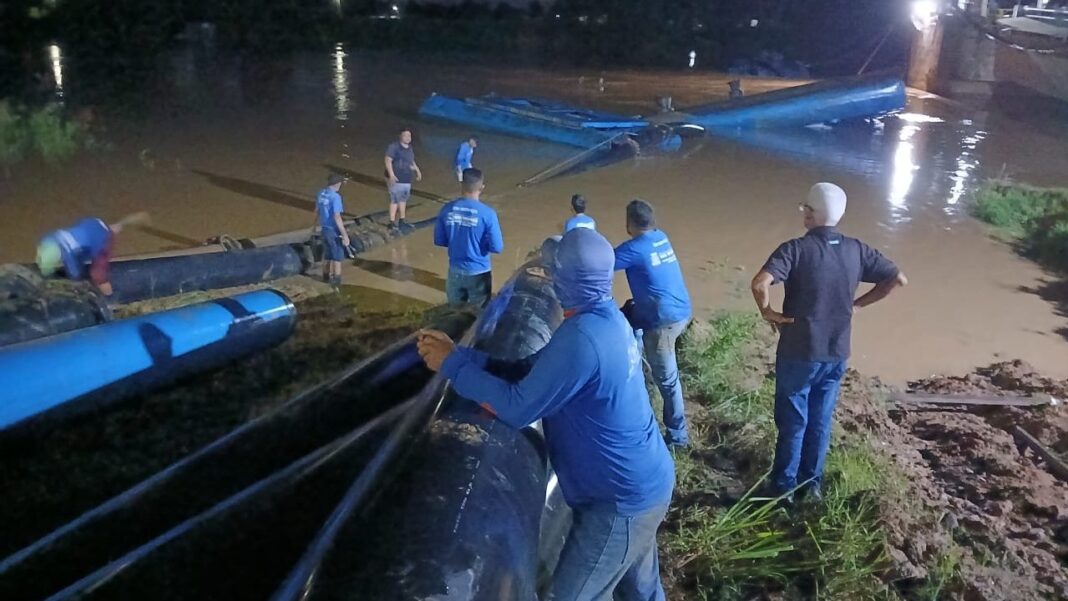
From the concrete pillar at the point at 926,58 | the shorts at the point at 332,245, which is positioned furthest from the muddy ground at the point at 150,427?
the concrete pillar at the point at 926,58

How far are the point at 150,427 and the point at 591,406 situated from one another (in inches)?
166

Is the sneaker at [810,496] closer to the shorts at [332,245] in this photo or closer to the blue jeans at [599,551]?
the blue jeans at [599,551]

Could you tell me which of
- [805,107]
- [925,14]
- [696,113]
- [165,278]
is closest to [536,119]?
[696,113]

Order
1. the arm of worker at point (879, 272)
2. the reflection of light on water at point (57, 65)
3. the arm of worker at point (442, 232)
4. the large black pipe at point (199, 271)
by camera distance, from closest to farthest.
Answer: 1. the arm of worker at point (879, 272)
2. the arm of worker at point (442, 232)
3. the large black pipe at point (199, 271)
4. the reflection of light on water at point (57, 65)

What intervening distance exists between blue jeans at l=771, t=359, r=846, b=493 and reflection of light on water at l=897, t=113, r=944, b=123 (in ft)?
62.9

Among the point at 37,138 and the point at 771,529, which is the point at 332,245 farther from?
the point at 37,138

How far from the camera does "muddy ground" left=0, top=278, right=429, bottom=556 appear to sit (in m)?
5.06

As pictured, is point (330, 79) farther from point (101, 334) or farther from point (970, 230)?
point (101, 334)

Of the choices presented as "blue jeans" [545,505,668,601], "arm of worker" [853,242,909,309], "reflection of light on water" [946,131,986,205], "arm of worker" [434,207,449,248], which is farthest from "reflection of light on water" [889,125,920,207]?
"blue jeans" [545,505,668,601]

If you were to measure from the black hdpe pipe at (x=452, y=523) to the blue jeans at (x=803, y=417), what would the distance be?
5.04ft

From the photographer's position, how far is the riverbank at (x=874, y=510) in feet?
13.1

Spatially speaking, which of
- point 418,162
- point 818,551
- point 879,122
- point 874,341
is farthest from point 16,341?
point 879,122

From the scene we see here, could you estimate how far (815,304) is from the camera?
4.23 metres

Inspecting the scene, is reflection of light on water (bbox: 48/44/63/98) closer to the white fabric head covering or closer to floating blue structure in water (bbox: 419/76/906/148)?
floating blue structure in water (bbox: 419/76/906/148)
